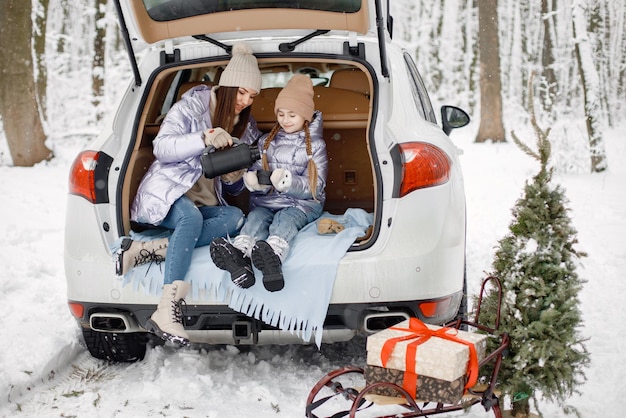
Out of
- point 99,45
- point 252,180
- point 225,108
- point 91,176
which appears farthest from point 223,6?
point 99,45

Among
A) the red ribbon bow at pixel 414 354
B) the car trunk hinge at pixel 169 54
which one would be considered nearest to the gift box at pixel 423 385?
the red ribbon bow at pixel 414 354

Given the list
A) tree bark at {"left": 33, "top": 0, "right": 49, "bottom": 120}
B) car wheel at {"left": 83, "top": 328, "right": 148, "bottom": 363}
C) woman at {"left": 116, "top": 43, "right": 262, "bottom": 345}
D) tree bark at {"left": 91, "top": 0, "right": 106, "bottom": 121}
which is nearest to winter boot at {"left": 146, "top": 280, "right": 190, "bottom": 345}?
woman at {"left": 116, "top": 43, "right": 262, "bottom": 345}

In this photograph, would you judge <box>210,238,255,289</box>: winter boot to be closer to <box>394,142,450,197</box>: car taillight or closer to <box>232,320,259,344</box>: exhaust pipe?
<box>232,320,259,344</box>: exhaust pipe

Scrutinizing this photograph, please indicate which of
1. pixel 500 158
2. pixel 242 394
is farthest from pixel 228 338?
pixel 500 158

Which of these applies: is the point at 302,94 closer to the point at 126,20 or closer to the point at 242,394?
the point at 126,20

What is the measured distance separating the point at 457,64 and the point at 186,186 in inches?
1347

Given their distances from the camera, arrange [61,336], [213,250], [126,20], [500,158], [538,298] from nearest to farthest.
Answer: [538,298], [213,250], [126,20], [61,336], [500,158]

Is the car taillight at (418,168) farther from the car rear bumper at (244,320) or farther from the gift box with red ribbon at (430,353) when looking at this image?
the gift box with red ribbon at (430,353)

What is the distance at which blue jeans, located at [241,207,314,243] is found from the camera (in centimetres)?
371

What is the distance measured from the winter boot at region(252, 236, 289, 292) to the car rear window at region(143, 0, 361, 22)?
3.89 ft

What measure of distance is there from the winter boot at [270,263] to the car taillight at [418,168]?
629mm

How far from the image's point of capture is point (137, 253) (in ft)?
11.5

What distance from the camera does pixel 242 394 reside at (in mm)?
3467

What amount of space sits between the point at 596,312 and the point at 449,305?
1.88 metres
